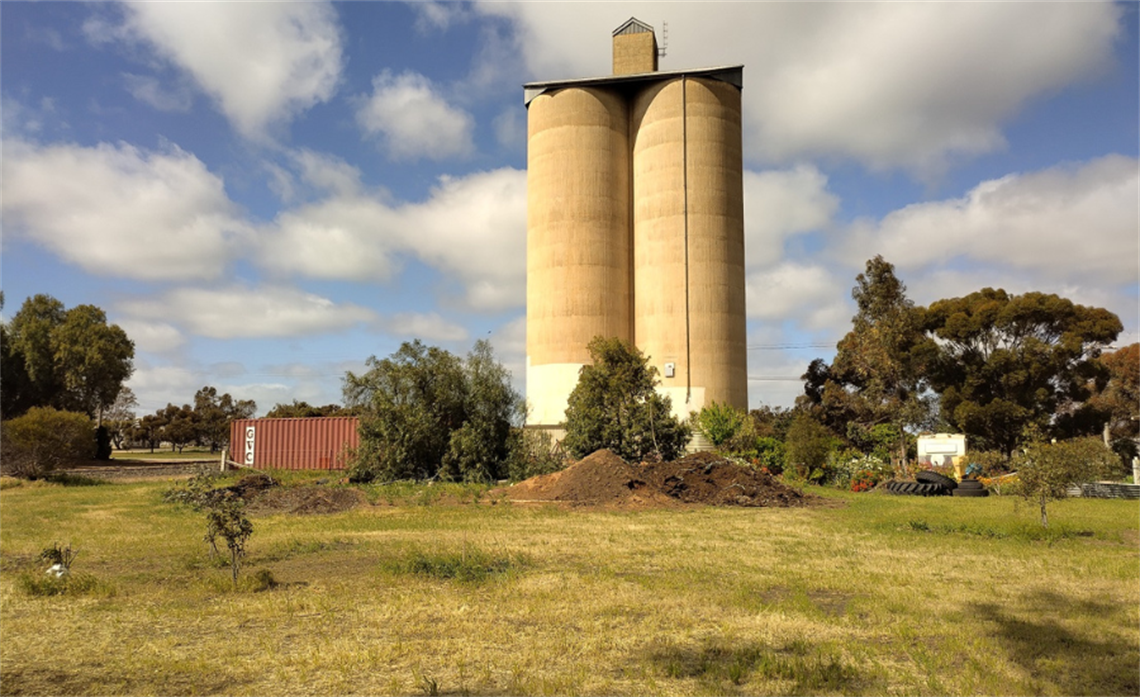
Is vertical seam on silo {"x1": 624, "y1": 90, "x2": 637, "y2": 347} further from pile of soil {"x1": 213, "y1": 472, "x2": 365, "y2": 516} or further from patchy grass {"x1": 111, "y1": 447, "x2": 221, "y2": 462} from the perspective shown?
patchy grass {"x1": 111, "y1": 447, "x2": 221, "y2": 462}

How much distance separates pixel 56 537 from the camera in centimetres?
1532

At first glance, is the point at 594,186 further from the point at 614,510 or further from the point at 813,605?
the point at 813,605

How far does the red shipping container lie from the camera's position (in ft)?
120

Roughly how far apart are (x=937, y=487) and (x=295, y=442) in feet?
92.3

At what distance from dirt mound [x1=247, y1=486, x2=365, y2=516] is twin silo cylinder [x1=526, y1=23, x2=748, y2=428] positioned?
1769cm

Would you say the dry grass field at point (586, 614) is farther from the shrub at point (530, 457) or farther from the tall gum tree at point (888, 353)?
the tall gum tree at point (888, 353)

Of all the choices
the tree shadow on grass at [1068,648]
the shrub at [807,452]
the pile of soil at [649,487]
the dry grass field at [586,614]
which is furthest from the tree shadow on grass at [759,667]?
the shrub at [807,452]

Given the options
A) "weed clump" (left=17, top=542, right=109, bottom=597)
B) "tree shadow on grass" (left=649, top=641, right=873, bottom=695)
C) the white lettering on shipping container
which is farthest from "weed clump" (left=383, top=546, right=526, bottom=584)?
→ the white lettering on shipping container

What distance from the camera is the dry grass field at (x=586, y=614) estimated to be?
6.38m

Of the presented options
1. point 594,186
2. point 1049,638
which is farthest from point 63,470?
point 1049,638

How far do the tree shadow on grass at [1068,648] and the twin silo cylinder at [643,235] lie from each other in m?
30.4

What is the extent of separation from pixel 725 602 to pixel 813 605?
0.99m

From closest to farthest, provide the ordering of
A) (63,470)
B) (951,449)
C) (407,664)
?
(407,664), (63,470), (951,449)

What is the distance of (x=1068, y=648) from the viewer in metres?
7.25
